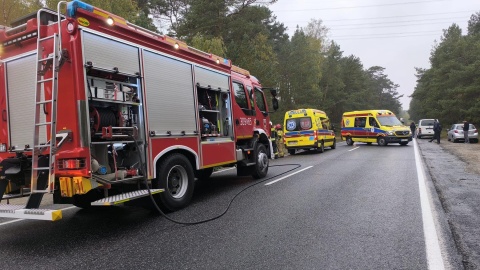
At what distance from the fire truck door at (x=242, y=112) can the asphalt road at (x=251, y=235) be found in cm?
183

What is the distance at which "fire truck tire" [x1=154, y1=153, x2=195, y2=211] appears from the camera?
5887mm

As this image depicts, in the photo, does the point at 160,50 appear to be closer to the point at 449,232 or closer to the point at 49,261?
the point at 49,261

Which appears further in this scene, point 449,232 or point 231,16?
point 231,16

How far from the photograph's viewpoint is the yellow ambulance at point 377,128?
72.4 ft

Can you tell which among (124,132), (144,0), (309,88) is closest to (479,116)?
(309,88)

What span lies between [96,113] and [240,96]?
4.60 m

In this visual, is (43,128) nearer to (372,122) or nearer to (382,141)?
(382,141)

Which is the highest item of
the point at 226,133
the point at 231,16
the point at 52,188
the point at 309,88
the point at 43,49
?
the point at 231,16

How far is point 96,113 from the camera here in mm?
5016

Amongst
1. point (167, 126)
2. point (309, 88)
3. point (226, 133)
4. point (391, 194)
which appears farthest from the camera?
point (309, 88)

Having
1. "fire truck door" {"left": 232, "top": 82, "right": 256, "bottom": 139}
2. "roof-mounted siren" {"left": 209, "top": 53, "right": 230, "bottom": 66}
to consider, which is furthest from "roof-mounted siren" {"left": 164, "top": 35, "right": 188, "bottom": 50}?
"fire truck door" {"left": 232, "top": 82, "right": 256, "bottom": 139}

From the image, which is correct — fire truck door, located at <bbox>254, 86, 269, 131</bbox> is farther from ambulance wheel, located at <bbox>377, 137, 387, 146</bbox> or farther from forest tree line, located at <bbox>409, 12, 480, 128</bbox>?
forest tree line, located at <bbox>409, 12, 480, 128</bbox>

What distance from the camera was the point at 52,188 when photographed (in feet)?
14.9

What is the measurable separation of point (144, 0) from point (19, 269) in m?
32.5
